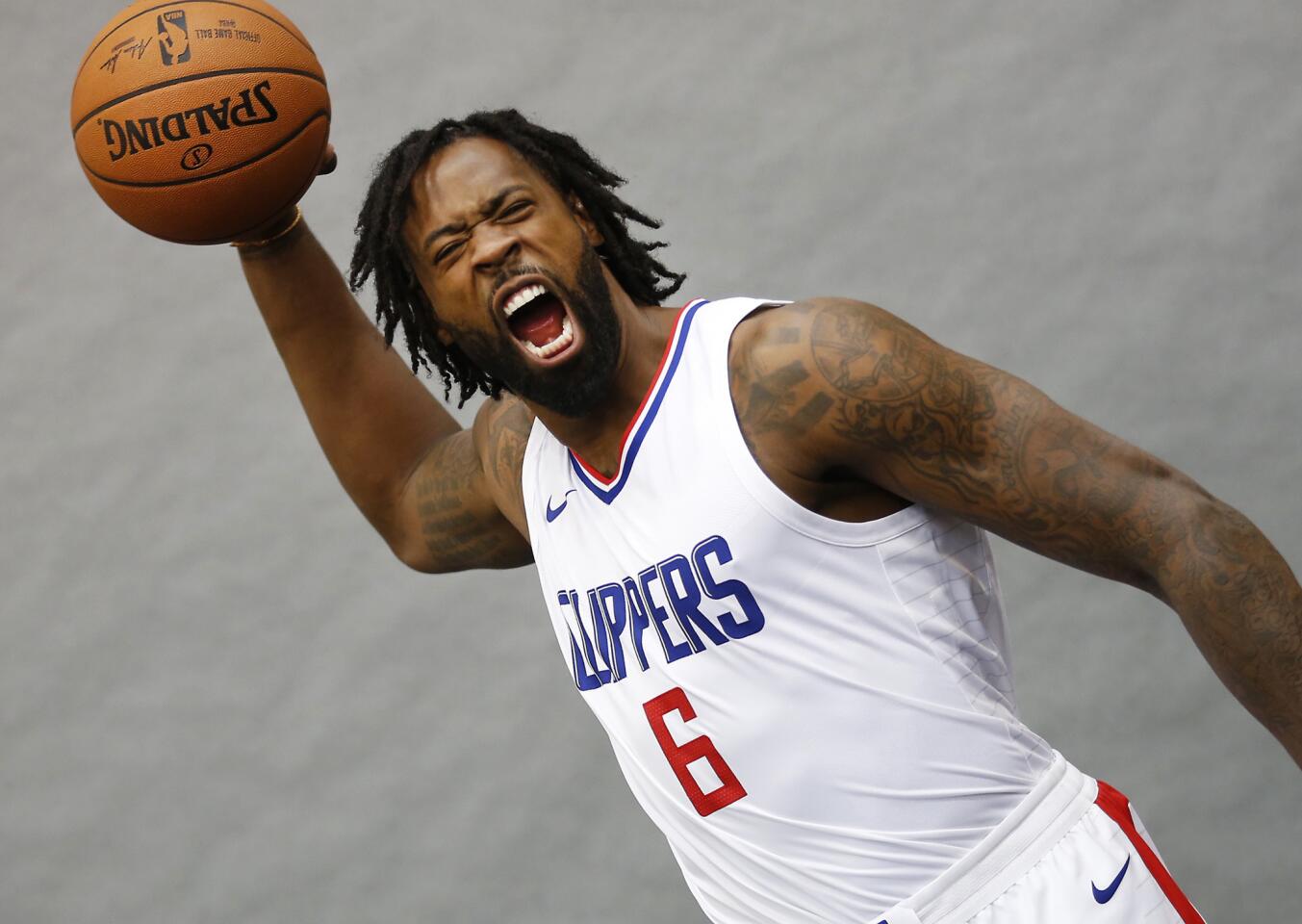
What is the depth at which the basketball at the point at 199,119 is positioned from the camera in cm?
236

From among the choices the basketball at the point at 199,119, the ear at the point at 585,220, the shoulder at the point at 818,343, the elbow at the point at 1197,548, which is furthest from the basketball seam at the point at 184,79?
A: the elbow at the point at 1197,548

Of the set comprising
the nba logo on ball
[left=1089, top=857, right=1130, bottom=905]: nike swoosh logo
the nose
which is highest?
the nba logo on ball

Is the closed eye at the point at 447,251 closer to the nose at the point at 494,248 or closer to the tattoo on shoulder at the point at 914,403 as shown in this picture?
the nose at the point at 494,248

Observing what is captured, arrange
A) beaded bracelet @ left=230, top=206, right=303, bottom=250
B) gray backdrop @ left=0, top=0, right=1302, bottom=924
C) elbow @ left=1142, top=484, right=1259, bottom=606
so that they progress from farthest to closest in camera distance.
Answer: gray backdrop @ left=0, top=0, right=1302, bottom=924 → beaded bracelet @ left=230, top=206, right=303, bottom=250 → elbow @ left=1142, top=484, right=1259, bottom=606

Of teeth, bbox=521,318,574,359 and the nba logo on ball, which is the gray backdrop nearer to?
the nba logo on ball

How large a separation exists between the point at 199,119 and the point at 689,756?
1.08 metres

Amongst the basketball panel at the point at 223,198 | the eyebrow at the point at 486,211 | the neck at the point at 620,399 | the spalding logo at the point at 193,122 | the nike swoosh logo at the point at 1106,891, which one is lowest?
the nike swoosh logo at the point at 1106,891

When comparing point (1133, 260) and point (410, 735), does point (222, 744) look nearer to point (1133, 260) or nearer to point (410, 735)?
point (410, 735)

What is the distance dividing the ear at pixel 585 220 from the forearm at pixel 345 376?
0.42 m

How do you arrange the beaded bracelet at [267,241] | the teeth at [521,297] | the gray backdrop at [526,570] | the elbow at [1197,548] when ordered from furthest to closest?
1. the gray backdrop at [526,570]
2. the beaded bracelet at [267,241]
3. the teeth at [521,297]
4. the elbow at [1197,548]

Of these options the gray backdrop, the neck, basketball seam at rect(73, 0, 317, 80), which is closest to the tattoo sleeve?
the neck

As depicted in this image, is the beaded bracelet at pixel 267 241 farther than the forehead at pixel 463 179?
Yes

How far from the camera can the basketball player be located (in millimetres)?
1989

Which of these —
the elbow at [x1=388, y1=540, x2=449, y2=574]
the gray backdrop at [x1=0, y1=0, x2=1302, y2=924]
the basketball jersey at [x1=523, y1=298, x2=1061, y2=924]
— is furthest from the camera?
the gray backdrop at [x1=0, y1=0, x2=1302, y2=924]
